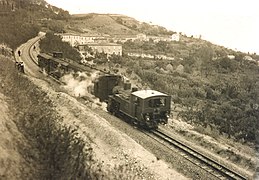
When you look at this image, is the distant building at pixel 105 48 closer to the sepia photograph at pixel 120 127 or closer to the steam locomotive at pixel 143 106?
the sepia photograph at pixel 120 127

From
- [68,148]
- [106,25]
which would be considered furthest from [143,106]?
[106,25]

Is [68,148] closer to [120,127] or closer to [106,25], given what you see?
[120,127]

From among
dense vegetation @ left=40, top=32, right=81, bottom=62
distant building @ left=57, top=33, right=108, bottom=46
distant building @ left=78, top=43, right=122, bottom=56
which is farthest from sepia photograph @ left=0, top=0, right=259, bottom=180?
distant building @ left=57, top=33, right=108, bottom=46

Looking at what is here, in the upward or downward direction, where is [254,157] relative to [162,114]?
downward

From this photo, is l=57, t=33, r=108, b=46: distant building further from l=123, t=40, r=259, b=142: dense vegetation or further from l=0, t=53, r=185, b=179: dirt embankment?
l=0, t=53, r=185, b=179: dirt embankment

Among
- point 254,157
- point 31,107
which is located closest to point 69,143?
point 31,107

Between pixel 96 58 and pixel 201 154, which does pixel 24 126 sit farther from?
pixel 96 58
